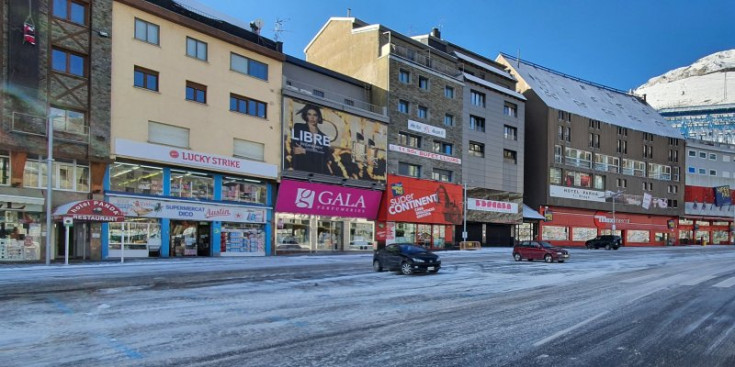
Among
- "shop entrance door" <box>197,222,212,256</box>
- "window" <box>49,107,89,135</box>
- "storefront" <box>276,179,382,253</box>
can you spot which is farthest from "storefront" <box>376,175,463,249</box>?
"window" <box>49,107,89,135</box>

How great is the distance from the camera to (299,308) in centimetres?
1142

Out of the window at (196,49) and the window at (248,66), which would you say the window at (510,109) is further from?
the window at (196,49)

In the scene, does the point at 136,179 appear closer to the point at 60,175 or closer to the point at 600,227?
the point at 60,175

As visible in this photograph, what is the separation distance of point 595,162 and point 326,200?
44189 millimetres

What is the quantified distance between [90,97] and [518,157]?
146ft

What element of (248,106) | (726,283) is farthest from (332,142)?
(726,283)

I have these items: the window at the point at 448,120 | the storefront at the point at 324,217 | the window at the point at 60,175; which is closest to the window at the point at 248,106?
the storefront at the point at 324,217

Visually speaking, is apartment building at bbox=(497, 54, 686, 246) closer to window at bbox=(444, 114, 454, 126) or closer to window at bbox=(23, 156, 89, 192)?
window at bbox=(444, 114, 454, 126)

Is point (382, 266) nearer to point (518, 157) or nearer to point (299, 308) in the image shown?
point (299, 308)

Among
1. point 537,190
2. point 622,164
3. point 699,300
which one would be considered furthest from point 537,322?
point 622,164

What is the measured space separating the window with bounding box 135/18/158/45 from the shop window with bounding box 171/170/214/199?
8.11 m

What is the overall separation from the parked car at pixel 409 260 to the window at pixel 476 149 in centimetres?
3249

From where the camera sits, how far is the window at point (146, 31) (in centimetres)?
2952

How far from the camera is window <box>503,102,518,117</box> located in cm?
5647
